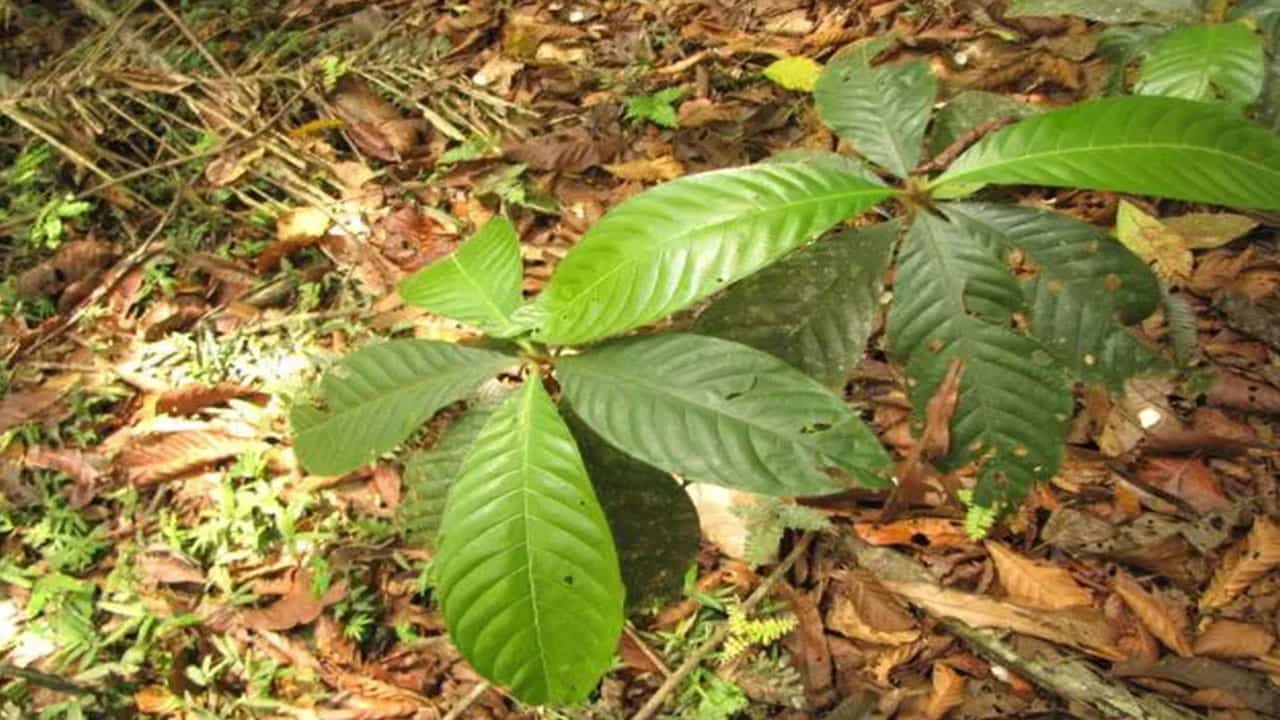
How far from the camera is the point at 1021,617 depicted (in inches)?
64.5

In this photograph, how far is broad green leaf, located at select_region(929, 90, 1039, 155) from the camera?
4.08 feet

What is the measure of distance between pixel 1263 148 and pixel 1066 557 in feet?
3.39

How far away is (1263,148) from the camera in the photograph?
2.92ft

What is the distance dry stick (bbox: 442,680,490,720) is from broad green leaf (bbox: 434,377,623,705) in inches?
35.8

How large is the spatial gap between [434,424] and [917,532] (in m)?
1.06

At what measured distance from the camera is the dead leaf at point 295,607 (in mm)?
1918

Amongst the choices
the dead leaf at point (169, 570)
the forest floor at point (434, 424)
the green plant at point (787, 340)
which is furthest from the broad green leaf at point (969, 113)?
the dead leaf at point (169, 570)

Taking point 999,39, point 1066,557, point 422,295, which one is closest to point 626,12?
point 999,39

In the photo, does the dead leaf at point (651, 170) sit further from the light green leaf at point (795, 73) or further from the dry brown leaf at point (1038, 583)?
the dry brown leaf at point (1038, 583)

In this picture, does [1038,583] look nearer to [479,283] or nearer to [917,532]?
[917,532]

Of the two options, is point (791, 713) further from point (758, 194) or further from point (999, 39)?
point (999, 39)

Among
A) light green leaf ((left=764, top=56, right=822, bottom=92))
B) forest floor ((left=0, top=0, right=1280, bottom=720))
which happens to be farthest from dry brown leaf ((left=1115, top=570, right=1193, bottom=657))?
light green leaf ((left=764, top=56, right=822, bottom=92))

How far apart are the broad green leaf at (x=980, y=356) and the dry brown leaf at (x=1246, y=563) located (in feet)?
2.75

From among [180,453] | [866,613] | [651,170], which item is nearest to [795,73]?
[651,170]
